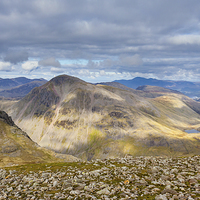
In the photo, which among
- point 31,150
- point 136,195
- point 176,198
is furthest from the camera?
point 31,150

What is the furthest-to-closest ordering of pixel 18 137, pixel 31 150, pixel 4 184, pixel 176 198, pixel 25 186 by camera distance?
pixel 18 137, pixel 31 150, pixel 4 184, pixel 25 186, pixel 176 198

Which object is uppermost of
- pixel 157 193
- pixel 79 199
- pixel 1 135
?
pixel 157 193

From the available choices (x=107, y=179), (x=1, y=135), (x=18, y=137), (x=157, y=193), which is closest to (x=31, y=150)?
(x=18, y=137)

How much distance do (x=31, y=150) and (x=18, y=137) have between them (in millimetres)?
24193

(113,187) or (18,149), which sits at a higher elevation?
(113,187)

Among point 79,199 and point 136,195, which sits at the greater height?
point 136,195

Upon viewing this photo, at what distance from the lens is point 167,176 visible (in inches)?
1079

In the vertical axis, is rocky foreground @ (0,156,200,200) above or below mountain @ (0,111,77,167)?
above

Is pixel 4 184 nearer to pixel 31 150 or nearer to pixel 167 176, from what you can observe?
pixel 167 176

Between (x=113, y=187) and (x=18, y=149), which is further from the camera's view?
(x=18, y=149)

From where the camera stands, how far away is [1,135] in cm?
16162

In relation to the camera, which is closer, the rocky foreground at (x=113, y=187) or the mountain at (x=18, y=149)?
the rocky foreground at (x=113, y=187)

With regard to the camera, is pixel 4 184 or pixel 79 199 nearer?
pixel 79 199

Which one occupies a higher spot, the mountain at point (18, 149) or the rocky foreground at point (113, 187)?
the rocky foreground at point (113, 187)
